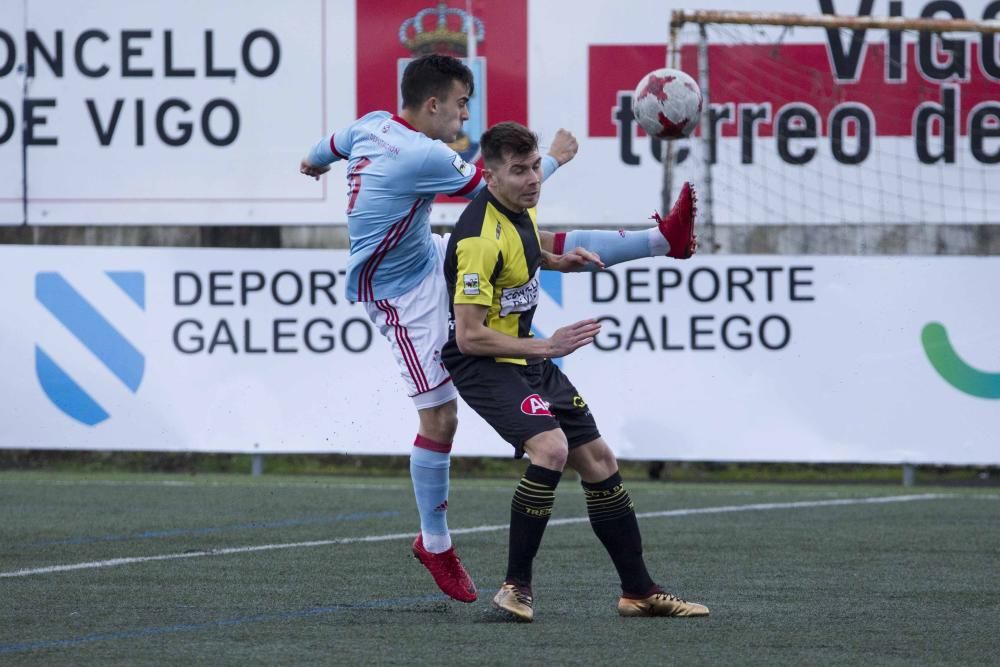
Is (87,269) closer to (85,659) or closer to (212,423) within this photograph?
(212,423)

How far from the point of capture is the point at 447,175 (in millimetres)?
6086

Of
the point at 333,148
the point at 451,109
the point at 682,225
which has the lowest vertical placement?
the point at 682,225

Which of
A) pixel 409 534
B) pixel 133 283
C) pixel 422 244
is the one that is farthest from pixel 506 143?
pixel 133 283

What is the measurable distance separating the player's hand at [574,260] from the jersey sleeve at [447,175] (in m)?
0.36

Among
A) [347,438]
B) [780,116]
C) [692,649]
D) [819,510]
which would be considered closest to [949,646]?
[692,649]

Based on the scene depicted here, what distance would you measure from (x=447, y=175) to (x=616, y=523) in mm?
1359

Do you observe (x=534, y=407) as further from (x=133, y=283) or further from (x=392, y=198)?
(x=133, y=283)

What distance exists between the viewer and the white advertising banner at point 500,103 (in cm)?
1366

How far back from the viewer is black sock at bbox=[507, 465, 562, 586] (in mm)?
5734

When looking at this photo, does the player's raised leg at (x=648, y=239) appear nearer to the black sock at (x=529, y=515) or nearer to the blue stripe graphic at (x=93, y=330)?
the black sock at (x=529, y=515)

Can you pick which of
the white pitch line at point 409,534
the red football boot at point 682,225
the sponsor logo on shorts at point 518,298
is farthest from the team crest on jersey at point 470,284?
the white pitch line at point 409,534

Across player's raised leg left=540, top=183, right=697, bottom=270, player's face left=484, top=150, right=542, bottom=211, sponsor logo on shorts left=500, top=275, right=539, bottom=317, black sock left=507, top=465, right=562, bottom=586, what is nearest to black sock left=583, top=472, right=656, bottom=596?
black sock left=507, top=465, right=562, bottom=586

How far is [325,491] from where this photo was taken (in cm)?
1103

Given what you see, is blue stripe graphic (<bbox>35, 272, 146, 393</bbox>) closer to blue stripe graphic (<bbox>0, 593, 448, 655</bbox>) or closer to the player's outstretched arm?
blue stripe graphic (<bbox>0, 593, 448, 655</bbox>)
